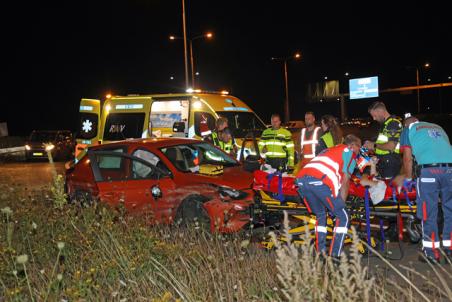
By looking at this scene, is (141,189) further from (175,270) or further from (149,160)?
(175,270)

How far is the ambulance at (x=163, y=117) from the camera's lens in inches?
516

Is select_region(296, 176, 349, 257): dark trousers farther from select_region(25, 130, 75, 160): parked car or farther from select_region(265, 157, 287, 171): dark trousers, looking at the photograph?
select_region(25, 130, 75, 160): parked car

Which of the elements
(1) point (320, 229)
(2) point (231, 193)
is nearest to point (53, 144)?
(2) point (231, 193)

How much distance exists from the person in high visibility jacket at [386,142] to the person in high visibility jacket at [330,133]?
1.65ft

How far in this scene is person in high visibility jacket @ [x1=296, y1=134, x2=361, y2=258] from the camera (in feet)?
19.2

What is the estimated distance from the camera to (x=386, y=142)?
781 centimetres

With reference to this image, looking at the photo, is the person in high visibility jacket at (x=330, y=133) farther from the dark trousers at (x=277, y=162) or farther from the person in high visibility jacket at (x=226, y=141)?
the person in high visibility jacket at (x=226, y=141)

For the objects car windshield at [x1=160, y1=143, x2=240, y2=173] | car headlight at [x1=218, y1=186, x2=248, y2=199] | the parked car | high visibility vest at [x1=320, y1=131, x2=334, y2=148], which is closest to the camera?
car headlight at [x1=218, y1=186, x2=248, y2=199]

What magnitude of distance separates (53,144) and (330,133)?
20.2 meters

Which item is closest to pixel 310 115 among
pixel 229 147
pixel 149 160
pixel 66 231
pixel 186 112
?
pixel 229 147

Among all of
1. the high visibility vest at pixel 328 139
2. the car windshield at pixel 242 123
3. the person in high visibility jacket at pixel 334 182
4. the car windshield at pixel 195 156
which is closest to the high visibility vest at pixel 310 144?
the high visibility vest at pixel 328 139

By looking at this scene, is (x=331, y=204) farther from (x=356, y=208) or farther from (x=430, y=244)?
(x=430, y=244)

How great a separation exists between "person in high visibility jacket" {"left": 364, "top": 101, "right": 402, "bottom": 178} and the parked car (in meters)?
21.0

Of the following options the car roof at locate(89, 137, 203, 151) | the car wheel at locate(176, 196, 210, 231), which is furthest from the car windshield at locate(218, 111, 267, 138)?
the car wheel at locate(176, 196, 210, 231)
